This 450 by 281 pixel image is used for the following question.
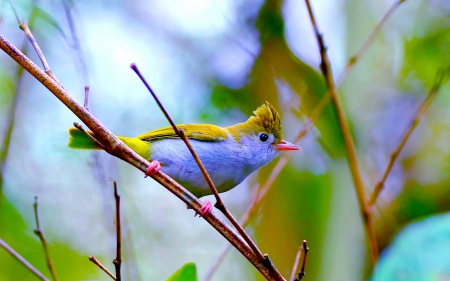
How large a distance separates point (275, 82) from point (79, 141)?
91.9 inches

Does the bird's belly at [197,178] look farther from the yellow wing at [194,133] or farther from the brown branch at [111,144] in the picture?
the brown branch at [111,144]

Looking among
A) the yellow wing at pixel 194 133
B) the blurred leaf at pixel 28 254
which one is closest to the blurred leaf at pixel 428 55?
the yellow wing at pixel 194 133

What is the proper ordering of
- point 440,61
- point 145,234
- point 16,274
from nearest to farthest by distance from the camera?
point 16,274 < point 440,61 < point 145,234

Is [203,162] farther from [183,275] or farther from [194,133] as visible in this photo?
[183,275]

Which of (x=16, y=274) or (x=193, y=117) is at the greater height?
(x=193, y=117)

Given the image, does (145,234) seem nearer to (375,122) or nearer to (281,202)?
(281,202)

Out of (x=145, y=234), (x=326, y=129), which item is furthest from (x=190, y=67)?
(x=145, y=234)

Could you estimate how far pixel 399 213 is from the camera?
393cm

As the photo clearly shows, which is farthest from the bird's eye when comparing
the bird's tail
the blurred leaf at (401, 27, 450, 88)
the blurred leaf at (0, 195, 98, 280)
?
the blurred leaf at (0, 195, 98, 280)

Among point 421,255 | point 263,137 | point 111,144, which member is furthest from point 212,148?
point 421,255

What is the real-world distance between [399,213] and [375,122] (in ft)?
3.45

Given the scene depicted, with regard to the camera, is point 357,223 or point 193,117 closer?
point 193,117

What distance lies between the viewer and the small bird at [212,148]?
99.8 inches

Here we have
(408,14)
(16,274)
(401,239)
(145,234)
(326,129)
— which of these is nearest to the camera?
(401,239)
